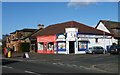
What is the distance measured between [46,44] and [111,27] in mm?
16401

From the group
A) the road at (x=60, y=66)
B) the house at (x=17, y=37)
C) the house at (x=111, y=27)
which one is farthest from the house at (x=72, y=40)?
the road at (x=60, y=66)

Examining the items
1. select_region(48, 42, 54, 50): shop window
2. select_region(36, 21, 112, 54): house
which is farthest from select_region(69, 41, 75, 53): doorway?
select_region(48, 42, 54, 50): shop window

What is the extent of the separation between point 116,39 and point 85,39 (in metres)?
10.2

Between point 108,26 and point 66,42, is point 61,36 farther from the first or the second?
point 108,26

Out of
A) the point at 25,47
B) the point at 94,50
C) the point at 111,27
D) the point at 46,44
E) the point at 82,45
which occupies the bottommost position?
the point at 94,50

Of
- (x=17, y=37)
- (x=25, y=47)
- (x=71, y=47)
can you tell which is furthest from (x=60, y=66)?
(x=17, y=37)

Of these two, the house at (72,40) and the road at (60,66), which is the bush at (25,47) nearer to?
the house at (72,40)

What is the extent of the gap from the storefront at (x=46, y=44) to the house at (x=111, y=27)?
13.1 metres

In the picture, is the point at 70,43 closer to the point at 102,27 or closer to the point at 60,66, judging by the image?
the point at 102,27

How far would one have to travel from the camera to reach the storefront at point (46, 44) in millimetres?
51875

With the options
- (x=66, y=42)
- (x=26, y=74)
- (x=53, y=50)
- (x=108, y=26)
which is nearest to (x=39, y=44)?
(x=53, y=50)

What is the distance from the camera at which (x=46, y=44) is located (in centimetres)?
5394

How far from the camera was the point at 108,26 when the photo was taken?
60.9m

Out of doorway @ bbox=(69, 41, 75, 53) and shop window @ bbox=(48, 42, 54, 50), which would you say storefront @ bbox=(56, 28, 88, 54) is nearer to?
doorway @ bbox=(69, 41, 75, 53)
